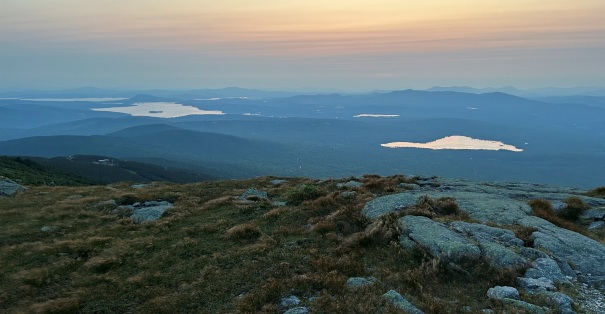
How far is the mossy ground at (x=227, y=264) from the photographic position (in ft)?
35.7

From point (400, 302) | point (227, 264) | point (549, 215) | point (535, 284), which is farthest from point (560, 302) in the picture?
point (227, 264)

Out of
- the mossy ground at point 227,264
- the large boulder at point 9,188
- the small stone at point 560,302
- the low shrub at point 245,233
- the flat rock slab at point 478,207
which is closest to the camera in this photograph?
the small stone at point 560,302

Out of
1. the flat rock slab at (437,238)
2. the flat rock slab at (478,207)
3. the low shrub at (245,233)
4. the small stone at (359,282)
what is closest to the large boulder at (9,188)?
the low shrub at (245,233)

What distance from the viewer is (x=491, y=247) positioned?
485 inches

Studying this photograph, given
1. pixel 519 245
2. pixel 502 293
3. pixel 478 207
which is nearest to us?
pixel 502 293

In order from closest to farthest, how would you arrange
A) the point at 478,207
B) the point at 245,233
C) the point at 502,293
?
the point at 502,293
the point at 245,233
the point at 478,207

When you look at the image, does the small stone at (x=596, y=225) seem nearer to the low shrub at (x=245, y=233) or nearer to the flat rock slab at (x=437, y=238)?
the flat rock slab at (x=437, y=238)

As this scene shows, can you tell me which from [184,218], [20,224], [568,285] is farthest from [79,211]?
[568,285]

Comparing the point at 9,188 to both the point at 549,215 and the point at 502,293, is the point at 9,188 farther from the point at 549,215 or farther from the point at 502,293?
the point at 549,215

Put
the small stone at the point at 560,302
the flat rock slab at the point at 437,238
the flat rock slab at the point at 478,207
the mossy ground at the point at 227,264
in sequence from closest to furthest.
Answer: the small stone at the point at 560,302, the mossy ground at the point at 227,264, the flat rock slab at the point at 437,238, the flat rock slab at the point at 478,207

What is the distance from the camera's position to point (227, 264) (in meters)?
13.7

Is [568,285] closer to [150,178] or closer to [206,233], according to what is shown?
[206,233]

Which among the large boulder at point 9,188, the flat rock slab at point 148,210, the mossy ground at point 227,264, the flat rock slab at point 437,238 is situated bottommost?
the large boulder at point 9,188

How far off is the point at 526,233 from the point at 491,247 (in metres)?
2.44
